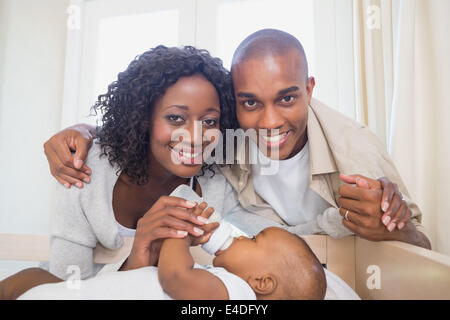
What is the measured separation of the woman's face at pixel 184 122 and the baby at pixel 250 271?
0.25m

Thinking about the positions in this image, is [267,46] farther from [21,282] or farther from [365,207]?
[21,282]

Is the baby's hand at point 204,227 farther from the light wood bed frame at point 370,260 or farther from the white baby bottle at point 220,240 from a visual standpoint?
the light wood bed frame at point 370,260

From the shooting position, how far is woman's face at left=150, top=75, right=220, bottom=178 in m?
0.86

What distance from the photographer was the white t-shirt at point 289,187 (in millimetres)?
1042

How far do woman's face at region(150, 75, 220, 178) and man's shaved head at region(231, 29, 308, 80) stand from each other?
0.13 meters

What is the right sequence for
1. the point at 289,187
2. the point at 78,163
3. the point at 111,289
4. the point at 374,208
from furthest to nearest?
the point at 289,187 → the point at 78,163 → the point at 374,208 → the point at 111,289

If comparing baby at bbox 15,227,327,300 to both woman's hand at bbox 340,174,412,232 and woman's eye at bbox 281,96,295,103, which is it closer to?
woman's hand at bbox 340,174,412,232

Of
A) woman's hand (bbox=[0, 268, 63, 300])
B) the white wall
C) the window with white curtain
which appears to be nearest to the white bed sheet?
woman's hand (bbox=[0, 268, 63, 300])

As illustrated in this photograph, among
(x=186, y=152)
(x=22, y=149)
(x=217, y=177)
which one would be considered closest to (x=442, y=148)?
(x=217, y=177)

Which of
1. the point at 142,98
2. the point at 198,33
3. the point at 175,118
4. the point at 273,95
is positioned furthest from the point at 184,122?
the point at 198,33

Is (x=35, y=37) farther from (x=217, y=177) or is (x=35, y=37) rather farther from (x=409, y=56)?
(x=409, y=56)

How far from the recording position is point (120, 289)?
1.91 feet

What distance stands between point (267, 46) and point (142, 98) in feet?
1.18

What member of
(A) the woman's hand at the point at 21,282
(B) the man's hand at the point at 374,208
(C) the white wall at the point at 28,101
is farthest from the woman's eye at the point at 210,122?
(C) the white wall at the point at 28,101
